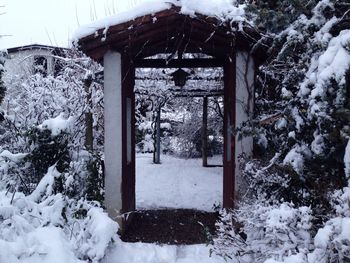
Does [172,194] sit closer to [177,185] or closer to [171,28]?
[177,185]

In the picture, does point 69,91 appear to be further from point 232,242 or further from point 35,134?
point 232,242

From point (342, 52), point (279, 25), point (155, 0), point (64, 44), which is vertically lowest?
point (342, 52)

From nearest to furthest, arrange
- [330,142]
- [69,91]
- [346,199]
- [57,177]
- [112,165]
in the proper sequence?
[346,199]
[330,142]
[57,177]
[112,165]
[69,91]

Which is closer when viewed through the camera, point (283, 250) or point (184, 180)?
point (283, 250)

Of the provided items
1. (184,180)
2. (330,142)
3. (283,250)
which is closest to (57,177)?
(283,250)

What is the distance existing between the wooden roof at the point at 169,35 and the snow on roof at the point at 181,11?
0.20 ft

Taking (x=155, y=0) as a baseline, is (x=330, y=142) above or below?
below

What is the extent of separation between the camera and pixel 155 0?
17.1 ft

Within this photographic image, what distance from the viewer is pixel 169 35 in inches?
232

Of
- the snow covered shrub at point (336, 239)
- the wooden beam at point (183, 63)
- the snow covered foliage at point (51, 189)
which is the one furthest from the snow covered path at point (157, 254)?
the wooden beam at point (183, 63)

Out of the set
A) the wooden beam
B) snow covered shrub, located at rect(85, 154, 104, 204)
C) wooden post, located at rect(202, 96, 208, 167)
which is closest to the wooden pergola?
snow covered shrub, located at rect(85, 154, 104, 204)

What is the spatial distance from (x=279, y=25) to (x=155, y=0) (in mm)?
1790

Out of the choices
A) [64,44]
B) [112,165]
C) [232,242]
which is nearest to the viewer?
[232,242]

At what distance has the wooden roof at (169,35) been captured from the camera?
5125 mm
